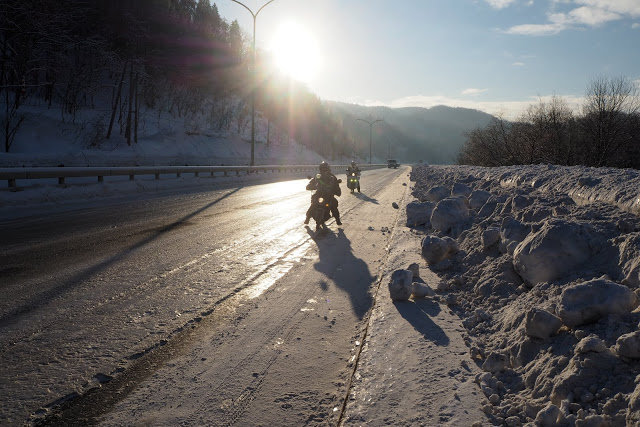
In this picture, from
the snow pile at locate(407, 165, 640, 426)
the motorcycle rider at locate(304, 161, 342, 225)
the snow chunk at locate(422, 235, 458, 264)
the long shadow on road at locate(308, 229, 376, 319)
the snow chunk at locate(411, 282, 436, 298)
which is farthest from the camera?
the motorcycle rider at locate(304, 161, 342, 225)

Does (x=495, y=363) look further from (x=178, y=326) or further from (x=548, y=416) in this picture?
(x=178, y=326)

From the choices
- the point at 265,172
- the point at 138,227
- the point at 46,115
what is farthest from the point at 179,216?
the point at 46,115

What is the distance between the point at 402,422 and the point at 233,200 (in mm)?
13184

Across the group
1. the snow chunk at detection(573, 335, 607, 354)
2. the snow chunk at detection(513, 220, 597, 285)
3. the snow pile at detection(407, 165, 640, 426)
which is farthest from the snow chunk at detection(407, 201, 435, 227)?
the snow chunk at detection(573, 335, 607, 354)

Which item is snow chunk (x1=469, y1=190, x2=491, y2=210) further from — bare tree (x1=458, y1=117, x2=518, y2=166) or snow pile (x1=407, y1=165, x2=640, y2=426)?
bare tree (x1=458, y1=117, x2=518, y2=166)

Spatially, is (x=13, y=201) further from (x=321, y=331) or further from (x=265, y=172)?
(x=265, y=172)

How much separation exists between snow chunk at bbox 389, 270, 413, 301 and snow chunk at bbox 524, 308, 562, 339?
1721mm

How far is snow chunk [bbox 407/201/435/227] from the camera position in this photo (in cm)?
949

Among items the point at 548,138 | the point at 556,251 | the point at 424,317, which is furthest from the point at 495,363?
the point at 548,138

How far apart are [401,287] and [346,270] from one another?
5.27ft

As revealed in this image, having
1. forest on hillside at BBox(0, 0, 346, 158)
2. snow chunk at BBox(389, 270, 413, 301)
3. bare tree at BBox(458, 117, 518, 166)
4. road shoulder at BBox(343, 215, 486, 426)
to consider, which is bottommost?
road shoulder at BBox(343, 215, 486, 426)

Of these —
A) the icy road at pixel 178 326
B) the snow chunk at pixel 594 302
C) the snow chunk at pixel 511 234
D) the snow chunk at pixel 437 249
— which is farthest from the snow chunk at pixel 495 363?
the snow chunk at pixel 437 249

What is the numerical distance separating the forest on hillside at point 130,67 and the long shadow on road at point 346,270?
1778 cm

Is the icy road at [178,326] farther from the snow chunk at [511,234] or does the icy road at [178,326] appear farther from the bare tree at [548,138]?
the bare tree at [548,138]
